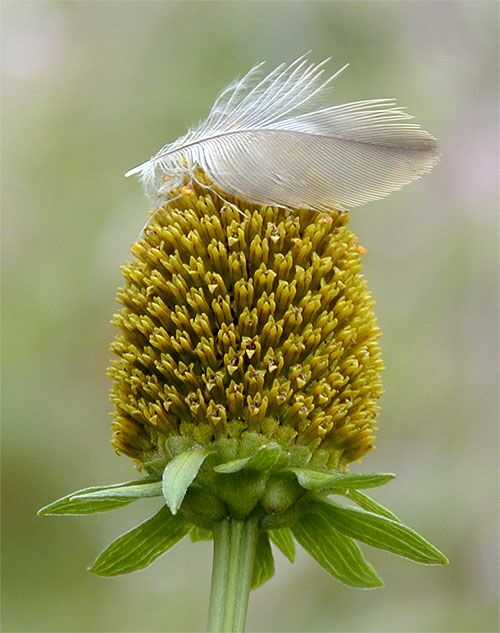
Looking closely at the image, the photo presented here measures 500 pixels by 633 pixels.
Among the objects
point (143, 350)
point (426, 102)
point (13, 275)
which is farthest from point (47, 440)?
point (143, 350)

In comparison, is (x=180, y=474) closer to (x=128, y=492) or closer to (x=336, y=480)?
(x=128, y=492)

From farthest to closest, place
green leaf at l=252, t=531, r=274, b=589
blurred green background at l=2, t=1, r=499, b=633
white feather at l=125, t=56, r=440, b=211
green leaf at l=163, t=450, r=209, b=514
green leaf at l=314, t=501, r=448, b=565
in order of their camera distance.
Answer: blurred green background at l=2, t=1, r=499, b=633, green leaf at l=252, t=531, r=274, b=589, white feather at l=125, t=56, r=440, b=211, green leaf at l=314, t=501, r=448, b=565, green leaf at l=163, t=450, r=209, b=514

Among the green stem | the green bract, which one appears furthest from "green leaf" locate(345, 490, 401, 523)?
the green stem

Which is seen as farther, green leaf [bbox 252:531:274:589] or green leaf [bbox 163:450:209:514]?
green leaf [bbox 252:531:274:589]

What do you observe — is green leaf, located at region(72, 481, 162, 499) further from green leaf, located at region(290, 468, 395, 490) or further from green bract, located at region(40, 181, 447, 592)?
green leaf, located at region(290, 468, 395, 490)

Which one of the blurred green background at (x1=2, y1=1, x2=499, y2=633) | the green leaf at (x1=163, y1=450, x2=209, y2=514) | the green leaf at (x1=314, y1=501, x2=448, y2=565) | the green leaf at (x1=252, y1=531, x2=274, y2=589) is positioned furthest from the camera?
the blurred green background at (x1=2, y1=1, x2=499, y2=633)

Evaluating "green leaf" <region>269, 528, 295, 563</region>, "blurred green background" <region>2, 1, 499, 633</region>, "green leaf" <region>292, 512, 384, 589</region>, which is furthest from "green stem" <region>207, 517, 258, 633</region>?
"blurred green background" <region>2, 1, 499, 633</region>

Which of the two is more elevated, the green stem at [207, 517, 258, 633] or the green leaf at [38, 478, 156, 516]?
the green leaf at [38, 478, 156, 516]

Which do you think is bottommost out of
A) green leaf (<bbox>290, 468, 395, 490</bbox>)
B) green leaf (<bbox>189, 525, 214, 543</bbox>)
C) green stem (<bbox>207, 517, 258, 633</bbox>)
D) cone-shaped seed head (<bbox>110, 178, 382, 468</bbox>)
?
green stem (<bbox>207, 517, 258, 633</bbox>)
